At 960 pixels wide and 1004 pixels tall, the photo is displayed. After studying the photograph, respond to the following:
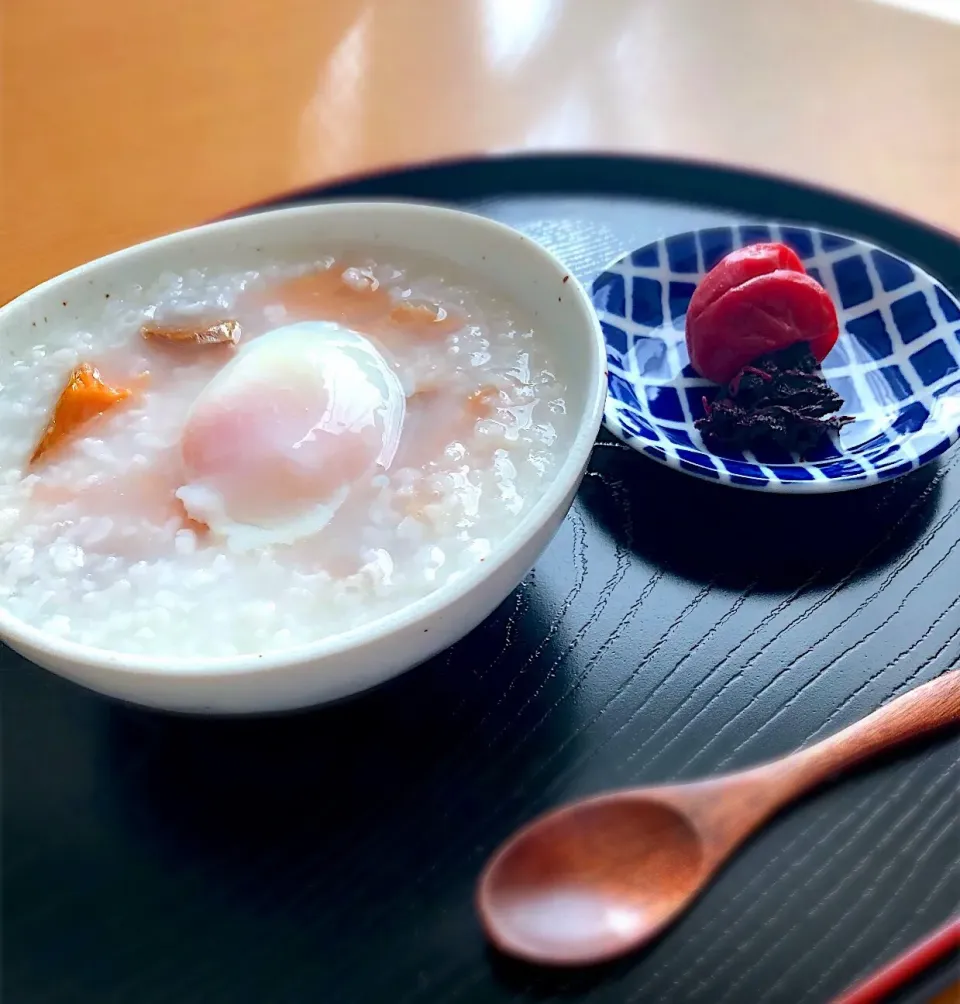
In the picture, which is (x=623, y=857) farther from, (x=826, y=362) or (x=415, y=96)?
(x=415, y=96)

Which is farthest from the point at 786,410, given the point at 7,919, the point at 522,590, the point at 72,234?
the point at 72,234

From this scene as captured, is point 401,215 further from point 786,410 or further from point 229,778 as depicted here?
point 229,778

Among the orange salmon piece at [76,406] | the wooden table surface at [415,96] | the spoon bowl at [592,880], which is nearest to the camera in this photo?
the spoon bowl at [592,880]

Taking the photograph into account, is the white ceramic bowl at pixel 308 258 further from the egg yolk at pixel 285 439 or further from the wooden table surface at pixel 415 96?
the wooden table surface at pixel 415 96

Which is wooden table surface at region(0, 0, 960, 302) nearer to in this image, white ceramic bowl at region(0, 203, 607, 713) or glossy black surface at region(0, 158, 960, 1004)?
white ceramic bowl at region(0, 203, 607, 713)

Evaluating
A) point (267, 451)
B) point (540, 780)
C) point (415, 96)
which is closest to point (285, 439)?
point (267, 451)

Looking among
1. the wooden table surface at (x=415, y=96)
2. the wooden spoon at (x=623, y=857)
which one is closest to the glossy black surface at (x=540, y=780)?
the wooden spoon at (x=623, y=857)
